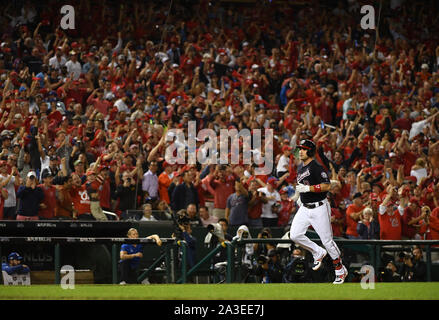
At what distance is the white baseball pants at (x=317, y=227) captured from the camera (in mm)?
10719

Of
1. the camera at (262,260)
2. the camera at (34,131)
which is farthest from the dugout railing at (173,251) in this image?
the camera at (34,131)

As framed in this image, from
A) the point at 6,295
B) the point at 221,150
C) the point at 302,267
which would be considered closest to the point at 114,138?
the point at 221,150

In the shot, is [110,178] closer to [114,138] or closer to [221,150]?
[114,138]

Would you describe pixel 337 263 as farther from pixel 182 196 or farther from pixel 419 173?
pixel 419 173

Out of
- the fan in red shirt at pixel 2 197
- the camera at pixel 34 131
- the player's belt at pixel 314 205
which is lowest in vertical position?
the fan in red shirt at pixel 2 197

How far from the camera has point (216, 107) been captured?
63.2 ft

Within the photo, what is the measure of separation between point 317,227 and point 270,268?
2.35 metres

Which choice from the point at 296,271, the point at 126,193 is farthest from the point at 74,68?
the point at 296,271

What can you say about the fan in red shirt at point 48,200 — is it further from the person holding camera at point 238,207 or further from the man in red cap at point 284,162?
the man in red cap at point 284,162

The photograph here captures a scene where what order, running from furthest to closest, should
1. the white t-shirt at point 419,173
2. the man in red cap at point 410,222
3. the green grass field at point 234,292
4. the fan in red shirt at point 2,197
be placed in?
the white t-shirt at point 419,173 < the man in red cap at point 410,222 < the fan in red shirt at point 2,197 < the green grass field at point 234,292

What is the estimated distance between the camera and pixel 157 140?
691 inches

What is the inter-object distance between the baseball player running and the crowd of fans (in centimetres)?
489

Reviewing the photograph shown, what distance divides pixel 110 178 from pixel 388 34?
46.3 feet

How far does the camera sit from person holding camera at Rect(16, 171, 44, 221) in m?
14.4
